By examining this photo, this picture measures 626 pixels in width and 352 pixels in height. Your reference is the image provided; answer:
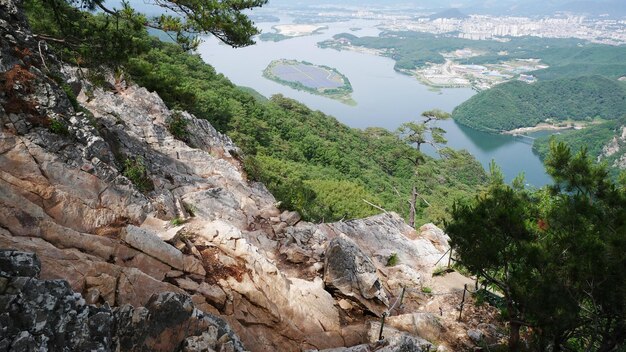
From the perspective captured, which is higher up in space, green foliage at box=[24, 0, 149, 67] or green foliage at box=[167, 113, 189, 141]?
green foliage at box=[24, 0, 149, 67]

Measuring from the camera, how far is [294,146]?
2981 cm

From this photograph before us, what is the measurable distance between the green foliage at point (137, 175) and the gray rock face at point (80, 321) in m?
3.72

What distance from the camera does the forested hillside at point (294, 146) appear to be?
35.0 ft

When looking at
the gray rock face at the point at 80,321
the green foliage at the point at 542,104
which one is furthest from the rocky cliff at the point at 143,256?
the green foliage at the point at 542,104

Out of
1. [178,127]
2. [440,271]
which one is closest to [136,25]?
[178,127]

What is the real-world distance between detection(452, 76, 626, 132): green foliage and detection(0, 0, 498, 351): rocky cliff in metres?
71.4

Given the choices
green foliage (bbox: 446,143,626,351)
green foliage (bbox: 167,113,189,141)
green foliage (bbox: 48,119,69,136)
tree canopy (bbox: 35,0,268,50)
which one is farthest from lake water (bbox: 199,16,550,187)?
green foliage (bbox: 48,119,69,136)

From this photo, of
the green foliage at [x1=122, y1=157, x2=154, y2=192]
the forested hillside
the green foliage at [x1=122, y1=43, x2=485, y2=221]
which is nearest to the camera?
the green foliage at [x1=122, y1=157, x2=154, y2=192]

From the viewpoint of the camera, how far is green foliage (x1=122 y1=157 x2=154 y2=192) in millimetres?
6992

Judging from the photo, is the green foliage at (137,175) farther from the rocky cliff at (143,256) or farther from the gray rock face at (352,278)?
the gray rock face at (352,278)

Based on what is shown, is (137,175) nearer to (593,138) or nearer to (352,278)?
(352,278)

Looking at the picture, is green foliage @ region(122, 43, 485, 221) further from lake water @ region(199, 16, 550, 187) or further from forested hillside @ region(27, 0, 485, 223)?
lake water @ region(199, 16, 550, 187)

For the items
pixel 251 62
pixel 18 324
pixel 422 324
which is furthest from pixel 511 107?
pixel 18 324

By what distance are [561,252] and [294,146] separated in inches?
1002
